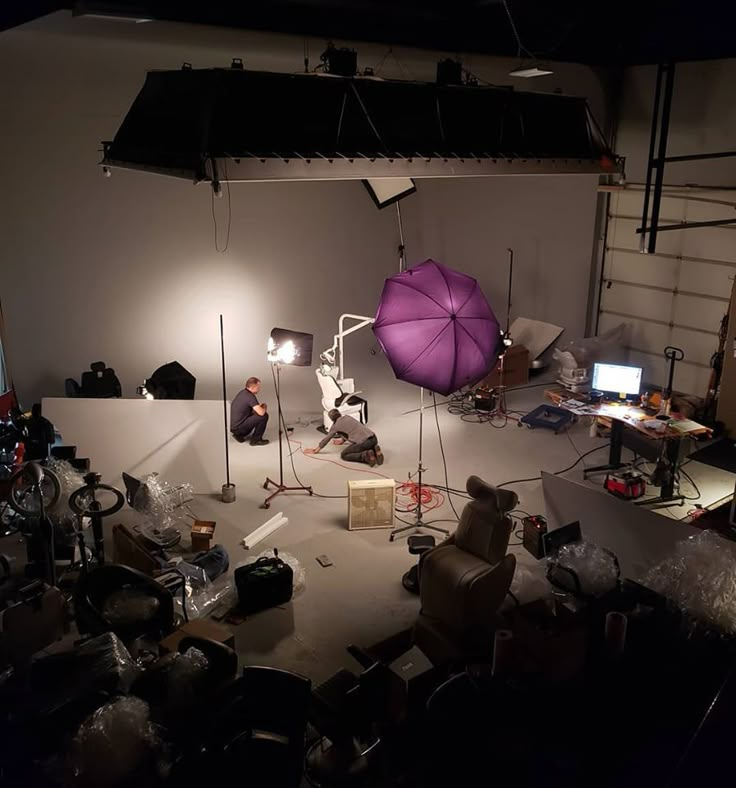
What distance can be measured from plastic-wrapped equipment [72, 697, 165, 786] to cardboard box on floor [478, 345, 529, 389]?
6.57 metres

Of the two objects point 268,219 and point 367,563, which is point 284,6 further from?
point 367,563

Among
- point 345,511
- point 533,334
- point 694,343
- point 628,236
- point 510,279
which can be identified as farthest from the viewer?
point 533,334

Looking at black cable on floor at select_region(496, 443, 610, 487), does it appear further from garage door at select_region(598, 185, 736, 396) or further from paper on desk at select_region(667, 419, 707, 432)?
garage door at select_region(598, 185, 736, 396)

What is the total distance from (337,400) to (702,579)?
4284mm

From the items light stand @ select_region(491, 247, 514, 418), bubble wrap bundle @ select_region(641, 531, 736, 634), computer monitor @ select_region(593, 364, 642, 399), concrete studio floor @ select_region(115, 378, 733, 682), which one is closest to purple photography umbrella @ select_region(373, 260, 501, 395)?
concrete studio floor @ select_region(115, 378, 733, 682)

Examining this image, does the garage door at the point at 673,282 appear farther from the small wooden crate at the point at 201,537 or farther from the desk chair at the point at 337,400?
the small wooden crate at the point at 201,537

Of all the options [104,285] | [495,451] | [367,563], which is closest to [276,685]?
[367,563]

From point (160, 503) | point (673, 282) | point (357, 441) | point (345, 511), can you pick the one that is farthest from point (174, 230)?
point (673, 282)

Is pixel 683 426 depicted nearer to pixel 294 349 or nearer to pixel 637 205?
pixel 294 349

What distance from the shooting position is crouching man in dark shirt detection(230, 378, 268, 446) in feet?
25.3

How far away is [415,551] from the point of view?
572 cm

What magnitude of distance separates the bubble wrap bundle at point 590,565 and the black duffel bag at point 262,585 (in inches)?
71.5

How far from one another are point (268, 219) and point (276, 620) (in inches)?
184

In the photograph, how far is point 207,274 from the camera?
8180 millimetres
